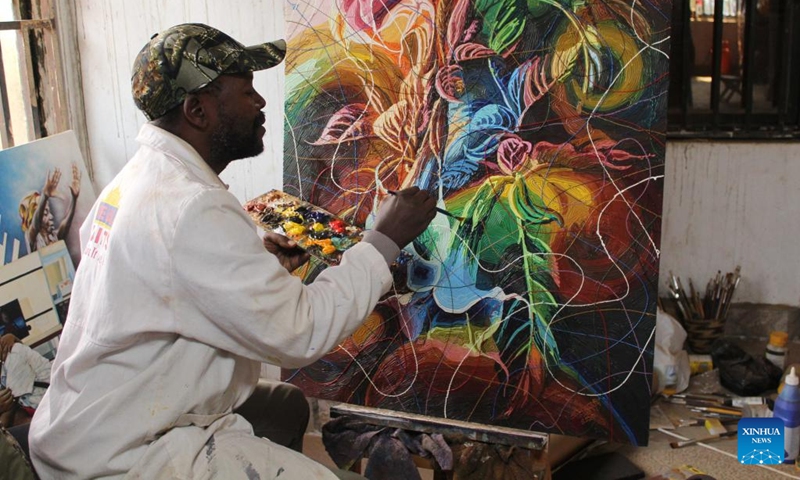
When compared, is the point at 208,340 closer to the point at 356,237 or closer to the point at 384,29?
the point at 356,237

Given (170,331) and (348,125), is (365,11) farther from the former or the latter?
(170,331)

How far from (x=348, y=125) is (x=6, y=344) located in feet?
3.61

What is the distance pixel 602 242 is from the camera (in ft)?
6.47

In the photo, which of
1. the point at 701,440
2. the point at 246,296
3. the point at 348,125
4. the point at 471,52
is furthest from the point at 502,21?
the point at 701,440

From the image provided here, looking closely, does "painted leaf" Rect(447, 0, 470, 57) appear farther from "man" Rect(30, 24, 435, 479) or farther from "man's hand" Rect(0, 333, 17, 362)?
"man's hand" Rect(0, 333, 17, 362)

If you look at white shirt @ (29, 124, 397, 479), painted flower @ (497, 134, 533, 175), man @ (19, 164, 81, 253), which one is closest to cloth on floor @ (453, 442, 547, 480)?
white shirt @ (29, 124, 397, 479)

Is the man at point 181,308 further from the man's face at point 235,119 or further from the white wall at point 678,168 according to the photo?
the white wall at point 678,168

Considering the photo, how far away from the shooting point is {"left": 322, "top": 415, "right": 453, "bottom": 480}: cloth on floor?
81.4 inches

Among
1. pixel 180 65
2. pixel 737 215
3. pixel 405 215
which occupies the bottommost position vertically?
pixel 737 215

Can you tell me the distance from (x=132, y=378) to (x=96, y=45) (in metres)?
1.63

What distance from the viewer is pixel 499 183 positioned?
2.03 meters

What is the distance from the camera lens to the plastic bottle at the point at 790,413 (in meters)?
2.45

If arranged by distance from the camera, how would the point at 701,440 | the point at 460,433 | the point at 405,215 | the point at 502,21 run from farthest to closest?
the point at 701,440, the point at 460,433, the point at 502,21, the point at 405,215

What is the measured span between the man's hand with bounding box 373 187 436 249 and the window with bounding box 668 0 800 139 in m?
1.63
